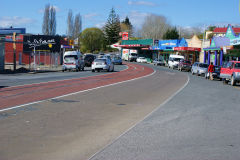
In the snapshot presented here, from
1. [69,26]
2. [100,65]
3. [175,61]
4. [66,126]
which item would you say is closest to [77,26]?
[69,26]

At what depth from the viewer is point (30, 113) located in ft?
36.9

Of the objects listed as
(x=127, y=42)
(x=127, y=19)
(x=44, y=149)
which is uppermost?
(x=127, y=19)

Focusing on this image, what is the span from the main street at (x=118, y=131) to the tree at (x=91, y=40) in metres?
117

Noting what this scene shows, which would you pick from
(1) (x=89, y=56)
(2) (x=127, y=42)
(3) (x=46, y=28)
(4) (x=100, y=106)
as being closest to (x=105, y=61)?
(1) (x=89, y=56)

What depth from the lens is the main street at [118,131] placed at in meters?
6.86

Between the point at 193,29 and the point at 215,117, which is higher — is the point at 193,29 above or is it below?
above

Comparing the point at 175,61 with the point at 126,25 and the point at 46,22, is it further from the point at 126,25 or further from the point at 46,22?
the point at 126,25

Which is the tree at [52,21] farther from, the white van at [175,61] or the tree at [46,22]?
the white van at [175,61]

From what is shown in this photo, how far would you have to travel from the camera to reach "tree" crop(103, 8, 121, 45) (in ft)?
479

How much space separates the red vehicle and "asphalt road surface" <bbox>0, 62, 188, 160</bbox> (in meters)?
13.4

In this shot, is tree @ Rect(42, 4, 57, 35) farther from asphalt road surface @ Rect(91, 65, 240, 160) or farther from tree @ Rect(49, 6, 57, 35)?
asphalt road surface @ Rect(91, 65, 240, 160)

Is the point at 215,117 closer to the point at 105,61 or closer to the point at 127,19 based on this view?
the point at 105,61

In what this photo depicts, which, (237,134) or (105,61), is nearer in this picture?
(237,134)

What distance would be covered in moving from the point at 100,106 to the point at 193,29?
13201cm
